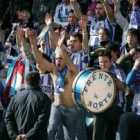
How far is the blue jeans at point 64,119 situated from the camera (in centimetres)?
838

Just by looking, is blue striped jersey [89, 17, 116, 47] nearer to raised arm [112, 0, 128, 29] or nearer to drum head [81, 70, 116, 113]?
raised arm [112, 0, 128, 29]

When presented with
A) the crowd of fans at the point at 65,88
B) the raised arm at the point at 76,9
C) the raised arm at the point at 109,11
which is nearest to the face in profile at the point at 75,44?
the crowd of fans at the point at 65,88

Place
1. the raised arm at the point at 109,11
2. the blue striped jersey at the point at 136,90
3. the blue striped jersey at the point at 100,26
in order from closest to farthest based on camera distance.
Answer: the blue striped jersey at the point at 136,90, the raised arm at the point at 109,11, the blue striped jersey at the point at 100,26

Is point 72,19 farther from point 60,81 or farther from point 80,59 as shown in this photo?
point 60,81

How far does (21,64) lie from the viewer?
970 centimetres

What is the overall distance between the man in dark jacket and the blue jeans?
77 cm

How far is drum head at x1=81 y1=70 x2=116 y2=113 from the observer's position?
7961mm

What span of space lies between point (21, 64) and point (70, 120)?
5.71 feet

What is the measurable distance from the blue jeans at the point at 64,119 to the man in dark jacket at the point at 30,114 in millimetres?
770

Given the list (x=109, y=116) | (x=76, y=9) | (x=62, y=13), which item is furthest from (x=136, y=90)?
(x=62, y=13)

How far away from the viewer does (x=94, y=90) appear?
807 centimetres

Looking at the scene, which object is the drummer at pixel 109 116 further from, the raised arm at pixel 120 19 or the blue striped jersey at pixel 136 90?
the raised arm at pixel 120 19

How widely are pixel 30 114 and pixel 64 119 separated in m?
1.09

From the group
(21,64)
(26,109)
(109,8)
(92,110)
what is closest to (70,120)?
(92,110)
